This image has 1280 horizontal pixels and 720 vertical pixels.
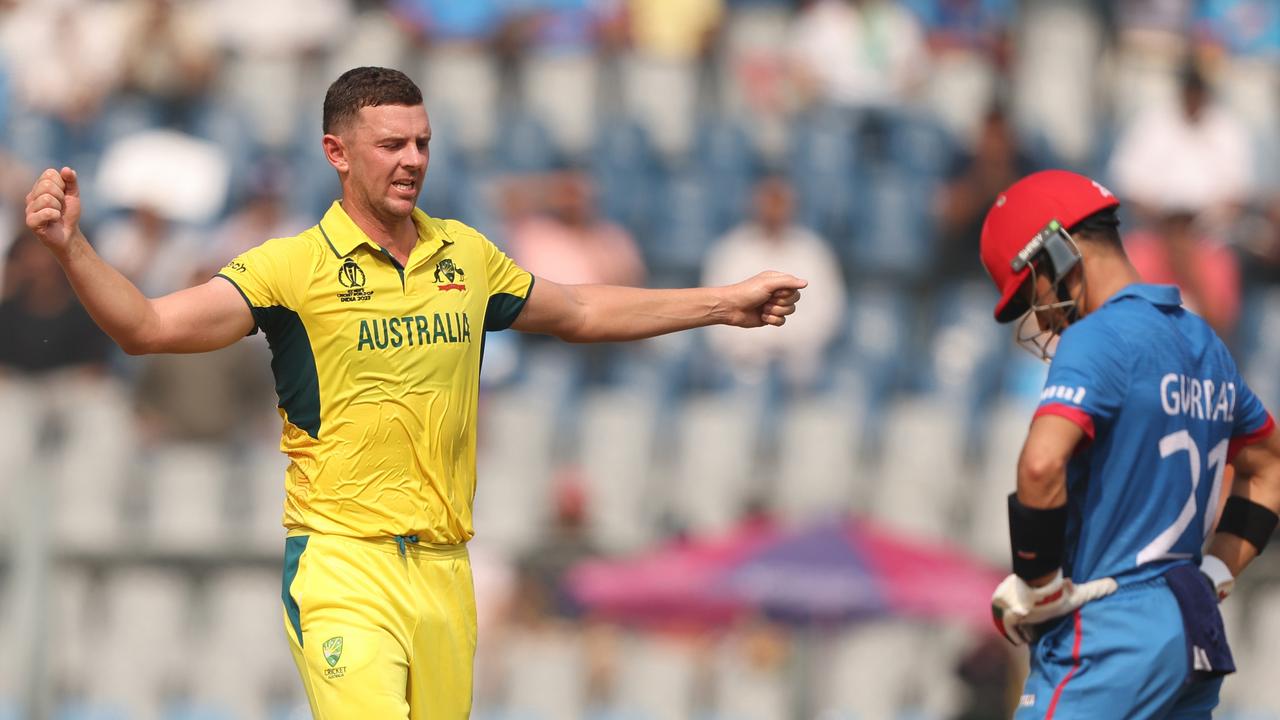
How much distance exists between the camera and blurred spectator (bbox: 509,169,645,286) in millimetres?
12766

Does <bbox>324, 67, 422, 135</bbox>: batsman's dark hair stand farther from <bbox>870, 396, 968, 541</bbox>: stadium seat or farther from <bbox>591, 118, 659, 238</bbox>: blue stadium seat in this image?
<bbox>591, 118, 659, 238</bbox>: blue stadium seat

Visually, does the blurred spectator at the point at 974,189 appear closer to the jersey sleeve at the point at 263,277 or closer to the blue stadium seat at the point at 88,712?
the blue stadium seat at the point at 88,712

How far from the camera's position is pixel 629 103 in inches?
559

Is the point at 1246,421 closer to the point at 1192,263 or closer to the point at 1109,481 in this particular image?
the point at 1109,481

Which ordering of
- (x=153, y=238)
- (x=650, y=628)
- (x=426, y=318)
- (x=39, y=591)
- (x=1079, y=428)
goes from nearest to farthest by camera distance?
1. (x=1079, y=428)
2. (x=426, y=318)
3. (x=39, y=591)
4. (x=650, y=628)
5. (x=153, y=238)

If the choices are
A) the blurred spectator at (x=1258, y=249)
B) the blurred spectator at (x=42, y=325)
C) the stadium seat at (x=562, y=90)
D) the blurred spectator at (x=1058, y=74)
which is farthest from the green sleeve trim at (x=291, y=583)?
the blurred spectator at (x=1058, y=74)

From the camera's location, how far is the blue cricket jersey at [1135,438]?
4.81m

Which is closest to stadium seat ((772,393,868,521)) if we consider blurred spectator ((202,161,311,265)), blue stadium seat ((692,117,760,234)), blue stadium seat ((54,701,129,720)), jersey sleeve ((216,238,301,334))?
blue stadium seat ((692,117,760,234))

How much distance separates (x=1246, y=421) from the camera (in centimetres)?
527

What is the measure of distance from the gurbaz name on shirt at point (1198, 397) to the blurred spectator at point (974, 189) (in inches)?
322

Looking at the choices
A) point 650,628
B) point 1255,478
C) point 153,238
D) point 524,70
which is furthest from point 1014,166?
point 1255,478

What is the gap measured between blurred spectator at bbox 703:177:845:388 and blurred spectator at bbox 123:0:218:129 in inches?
159

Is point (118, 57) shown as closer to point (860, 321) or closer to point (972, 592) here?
point (860, 321)

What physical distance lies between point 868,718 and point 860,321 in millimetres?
3597
